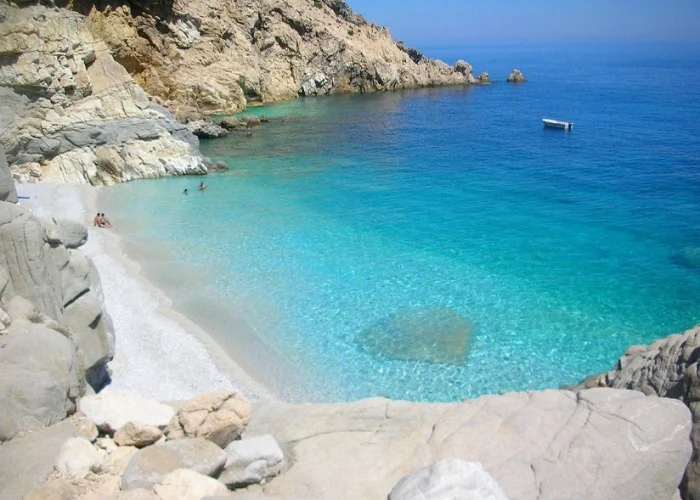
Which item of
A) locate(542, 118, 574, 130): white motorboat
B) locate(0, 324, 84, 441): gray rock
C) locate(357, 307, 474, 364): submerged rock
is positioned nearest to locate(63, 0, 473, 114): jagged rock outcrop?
locate(542, 118, 574, 130): white motorboat

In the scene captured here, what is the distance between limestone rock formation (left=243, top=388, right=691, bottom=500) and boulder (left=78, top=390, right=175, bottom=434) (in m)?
1.59

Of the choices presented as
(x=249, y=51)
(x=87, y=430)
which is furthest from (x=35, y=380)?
(x=249, y=51)

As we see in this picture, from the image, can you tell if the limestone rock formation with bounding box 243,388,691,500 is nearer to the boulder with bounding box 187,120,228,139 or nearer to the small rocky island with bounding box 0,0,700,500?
the small rocky island with bounding box 0,0,700,500

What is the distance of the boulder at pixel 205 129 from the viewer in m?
47.0

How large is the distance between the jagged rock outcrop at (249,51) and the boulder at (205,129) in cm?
625

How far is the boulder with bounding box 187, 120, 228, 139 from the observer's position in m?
47.0

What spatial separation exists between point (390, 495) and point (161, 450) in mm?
3557

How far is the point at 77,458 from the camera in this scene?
823 centimetres

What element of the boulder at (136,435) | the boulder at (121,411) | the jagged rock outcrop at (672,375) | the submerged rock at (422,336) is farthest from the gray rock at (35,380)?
the jagged rock outcrop at (672,375)

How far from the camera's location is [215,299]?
65.3 feet

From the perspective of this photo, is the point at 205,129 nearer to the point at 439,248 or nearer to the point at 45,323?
the point at 439,248

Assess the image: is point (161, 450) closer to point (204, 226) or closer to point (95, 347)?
point (95, 347)

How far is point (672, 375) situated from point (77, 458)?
10211 mm

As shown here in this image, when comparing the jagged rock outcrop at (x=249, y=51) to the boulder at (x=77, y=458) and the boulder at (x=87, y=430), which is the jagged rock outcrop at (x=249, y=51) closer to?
the boulder at (x=87, y=430)
